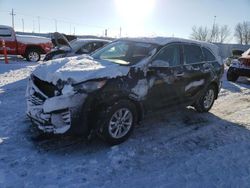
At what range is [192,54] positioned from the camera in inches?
252

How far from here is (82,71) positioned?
15.1 ft

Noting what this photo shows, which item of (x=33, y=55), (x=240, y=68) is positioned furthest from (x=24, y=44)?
(x=240, y=68)

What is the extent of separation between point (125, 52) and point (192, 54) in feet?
4.91

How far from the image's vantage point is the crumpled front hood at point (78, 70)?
14.7ft

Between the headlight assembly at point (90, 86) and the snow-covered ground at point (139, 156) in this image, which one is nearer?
the snow-covered ground at point (139, 156)

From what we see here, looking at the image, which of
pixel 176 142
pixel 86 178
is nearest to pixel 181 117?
pixel 176 142

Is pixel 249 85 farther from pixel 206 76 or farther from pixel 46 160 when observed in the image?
pixel 46 160

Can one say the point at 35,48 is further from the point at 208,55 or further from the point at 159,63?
the point at 159,63

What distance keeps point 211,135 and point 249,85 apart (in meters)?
6.83

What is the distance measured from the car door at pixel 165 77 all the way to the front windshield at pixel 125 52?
0.27 meters

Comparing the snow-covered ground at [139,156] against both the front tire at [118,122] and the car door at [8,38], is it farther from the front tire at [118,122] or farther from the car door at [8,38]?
the car door at [8,38]

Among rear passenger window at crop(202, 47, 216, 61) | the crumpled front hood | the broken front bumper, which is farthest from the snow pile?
the broken front bumper

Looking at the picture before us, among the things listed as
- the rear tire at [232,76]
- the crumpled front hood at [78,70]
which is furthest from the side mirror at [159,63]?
the rear tire at [232,76]

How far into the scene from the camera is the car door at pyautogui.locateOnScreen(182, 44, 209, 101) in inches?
240
